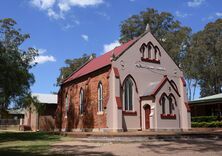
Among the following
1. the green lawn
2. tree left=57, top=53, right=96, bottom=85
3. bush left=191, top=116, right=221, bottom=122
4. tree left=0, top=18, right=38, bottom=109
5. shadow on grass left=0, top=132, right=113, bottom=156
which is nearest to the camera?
shadow on grass left=0, top=132, right=113, bottom=156

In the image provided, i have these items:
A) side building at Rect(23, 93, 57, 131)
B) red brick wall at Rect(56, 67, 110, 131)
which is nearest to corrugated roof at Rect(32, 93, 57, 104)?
side building at Rect(23, 93, 57, 131)

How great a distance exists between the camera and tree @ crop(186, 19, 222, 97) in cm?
5156

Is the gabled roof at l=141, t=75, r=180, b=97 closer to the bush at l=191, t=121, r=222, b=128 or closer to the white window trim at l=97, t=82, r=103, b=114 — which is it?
the white window trim at l=97, t=82, r=103, b=114

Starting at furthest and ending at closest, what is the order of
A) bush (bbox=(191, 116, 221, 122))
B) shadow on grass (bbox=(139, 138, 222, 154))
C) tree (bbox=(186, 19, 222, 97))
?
tree (bbox=(186, 19, 222, 97)) < bush (bbox=(191, 116, 221, 122)) < shadow on grass (bbox=(139, 138, 222, 154))

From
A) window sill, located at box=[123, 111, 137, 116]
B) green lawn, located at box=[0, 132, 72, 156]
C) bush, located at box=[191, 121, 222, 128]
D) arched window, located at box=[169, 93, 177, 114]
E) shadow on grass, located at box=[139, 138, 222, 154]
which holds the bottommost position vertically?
green lawn, located at box=[0, 132, 72, 156]

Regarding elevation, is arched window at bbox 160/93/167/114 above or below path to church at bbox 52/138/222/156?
above

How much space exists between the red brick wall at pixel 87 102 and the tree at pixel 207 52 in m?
26.2

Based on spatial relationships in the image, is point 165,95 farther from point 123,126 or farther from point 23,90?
point 23,90

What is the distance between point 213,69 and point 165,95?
2880 cm

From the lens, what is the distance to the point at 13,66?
25438 mm

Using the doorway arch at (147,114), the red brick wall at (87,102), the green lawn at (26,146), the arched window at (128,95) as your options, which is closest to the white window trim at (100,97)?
the red brick wall at (87,102)

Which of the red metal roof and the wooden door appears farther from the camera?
the red metal roof

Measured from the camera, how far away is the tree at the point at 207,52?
51562mm

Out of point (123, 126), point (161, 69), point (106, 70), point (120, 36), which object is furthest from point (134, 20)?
point (123, 126)
